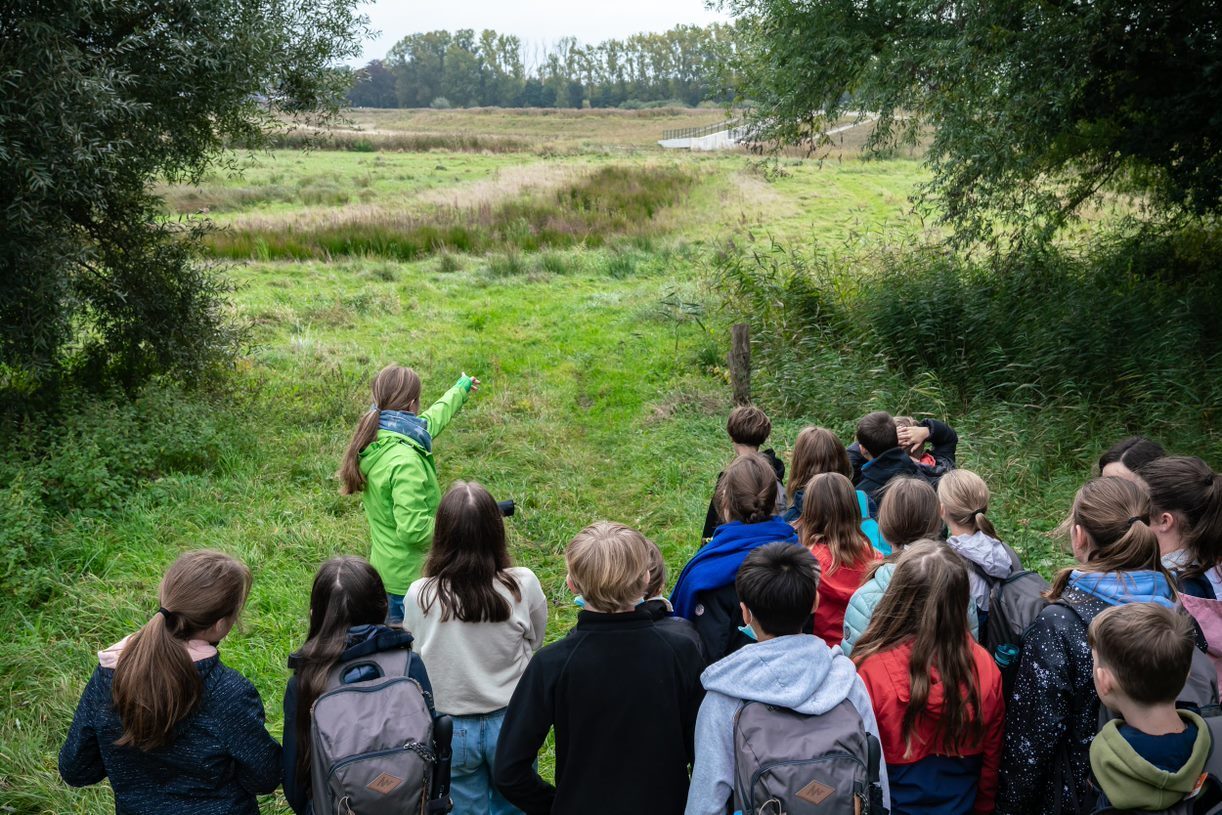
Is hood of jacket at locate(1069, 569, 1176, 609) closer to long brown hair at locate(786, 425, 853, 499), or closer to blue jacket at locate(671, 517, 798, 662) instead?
blue jacket at locate(671, 517, 798, 662)

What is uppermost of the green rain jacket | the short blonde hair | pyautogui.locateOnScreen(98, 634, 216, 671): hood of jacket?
the short blonde hair

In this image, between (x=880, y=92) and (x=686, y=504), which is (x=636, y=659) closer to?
(x=686, y=504)

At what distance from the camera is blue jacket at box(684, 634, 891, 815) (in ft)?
8.54

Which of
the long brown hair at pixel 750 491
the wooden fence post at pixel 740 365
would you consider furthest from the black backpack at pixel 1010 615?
the wooden fence post at pixel 740 365

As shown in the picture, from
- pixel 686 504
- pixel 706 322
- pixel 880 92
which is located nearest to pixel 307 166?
pixel 706 322

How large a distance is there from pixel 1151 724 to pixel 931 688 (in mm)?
619

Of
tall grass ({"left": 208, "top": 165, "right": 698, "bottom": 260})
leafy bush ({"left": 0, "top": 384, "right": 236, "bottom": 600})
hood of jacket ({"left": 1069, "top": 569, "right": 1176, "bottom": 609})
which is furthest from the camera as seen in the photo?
tall grass ({"left": 208, "top": 165, "right": 698, "bottom": 260})

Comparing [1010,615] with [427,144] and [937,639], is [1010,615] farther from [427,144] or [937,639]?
[427,144]

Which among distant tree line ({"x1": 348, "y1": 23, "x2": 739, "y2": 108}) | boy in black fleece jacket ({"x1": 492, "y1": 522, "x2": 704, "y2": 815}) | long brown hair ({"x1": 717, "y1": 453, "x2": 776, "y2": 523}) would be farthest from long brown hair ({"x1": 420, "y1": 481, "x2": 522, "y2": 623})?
distant tree line ({"x1": 348, "y1": 23, "x2": 739, "y2": 108})

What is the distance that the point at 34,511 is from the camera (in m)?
6.77

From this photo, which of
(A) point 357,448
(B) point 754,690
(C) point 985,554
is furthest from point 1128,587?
(A) point 357,448

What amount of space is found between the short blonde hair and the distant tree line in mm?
112196

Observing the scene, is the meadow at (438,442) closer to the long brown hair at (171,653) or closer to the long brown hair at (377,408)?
the long brown hair at (171,653)

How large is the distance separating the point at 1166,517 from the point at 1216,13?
26.9 feet
